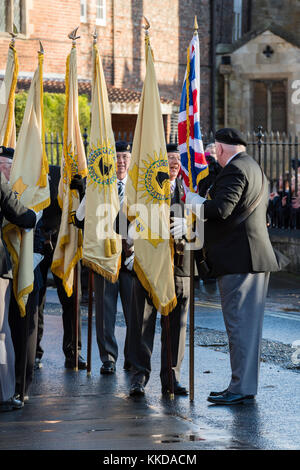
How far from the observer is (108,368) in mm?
8422

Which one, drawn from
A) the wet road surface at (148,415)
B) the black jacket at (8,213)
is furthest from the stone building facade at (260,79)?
the black jacket at (8,213)

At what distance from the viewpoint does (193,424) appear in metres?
6.53

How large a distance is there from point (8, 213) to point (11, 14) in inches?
767

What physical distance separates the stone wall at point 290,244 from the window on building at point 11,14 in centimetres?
1214

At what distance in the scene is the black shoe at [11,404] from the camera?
7.02 meters

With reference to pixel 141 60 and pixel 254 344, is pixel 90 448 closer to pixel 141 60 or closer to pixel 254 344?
pixel 254 344

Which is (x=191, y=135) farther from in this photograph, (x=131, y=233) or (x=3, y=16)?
(x=3, y=16)

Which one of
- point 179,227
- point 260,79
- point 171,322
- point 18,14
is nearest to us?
point 179,227

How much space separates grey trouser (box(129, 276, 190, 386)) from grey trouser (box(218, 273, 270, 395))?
24.3 inches

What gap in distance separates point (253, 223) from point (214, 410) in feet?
4.87

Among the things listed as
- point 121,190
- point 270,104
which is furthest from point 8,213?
point 270,104

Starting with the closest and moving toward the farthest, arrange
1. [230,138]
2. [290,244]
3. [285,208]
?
[230,138], [290,244], [285,208]

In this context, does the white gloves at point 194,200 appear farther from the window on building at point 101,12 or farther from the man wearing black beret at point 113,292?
the window on building at point 101,12

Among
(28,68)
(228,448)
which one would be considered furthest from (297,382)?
(28,68)
